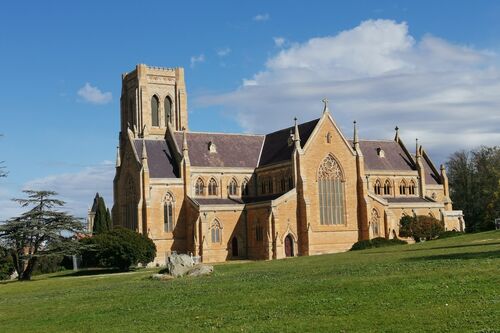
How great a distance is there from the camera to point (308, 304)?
22.9m

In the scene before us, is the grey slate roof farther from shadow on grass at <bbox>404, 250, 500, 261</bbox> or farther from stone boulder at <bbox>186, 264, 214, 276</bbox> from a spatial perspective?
shadow on grass at <bbox>404, 250, 500, 261</bbox>

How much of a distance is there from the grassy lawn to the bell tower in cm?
6294

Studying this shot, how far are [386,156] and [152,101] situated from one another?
1313 inches

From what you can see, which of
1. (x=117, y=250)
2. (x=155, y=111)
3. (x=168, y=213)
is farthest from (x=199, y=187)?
(x=155, y=111)

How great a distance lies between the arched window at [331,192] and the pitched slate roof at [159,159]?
15.6 metres

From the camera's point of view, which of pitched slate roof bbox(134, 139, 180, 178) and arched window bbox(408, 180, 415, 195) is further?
arched window bbox(408, 180, 415, 195)

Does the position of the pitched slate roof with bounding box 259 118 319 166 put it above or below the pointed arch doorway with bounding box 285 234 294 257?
above

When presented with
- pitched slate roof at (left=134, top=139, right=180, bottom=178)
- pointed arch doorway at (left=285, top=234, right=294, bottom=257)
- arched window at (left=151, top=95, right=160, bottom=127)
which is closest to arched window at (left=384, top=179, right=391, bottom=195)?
pointed arch doorway at (left=285, top=234, right=294, bottom=257)

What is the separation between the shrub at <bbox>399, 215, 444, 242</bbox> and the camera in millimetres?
75312

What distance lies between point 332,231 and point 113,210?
25617mm

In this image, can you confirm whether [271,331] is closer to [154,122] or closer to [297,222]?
[297,222]

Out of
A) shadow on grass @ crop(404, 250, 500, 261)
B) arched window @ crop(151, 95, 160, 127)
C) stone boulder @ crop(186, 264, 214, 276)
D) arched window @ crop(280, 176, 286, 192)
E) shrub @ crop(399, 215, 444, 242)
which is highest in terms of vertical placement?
arched window @ crop(151, 95, 160, 127)

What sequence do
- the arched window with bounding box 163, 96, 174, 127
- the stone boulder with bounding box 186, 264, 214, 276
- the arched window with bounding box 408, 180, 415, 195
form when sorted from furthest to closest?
the arched window with bounding box 163, 96, 174, 127 → the arched window with bounding box 408, 180, 415, 195 → the stone boulder with bounding box 186, 264, 214, 276

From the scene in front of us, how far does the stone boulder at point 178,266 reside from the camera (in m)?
41.7
